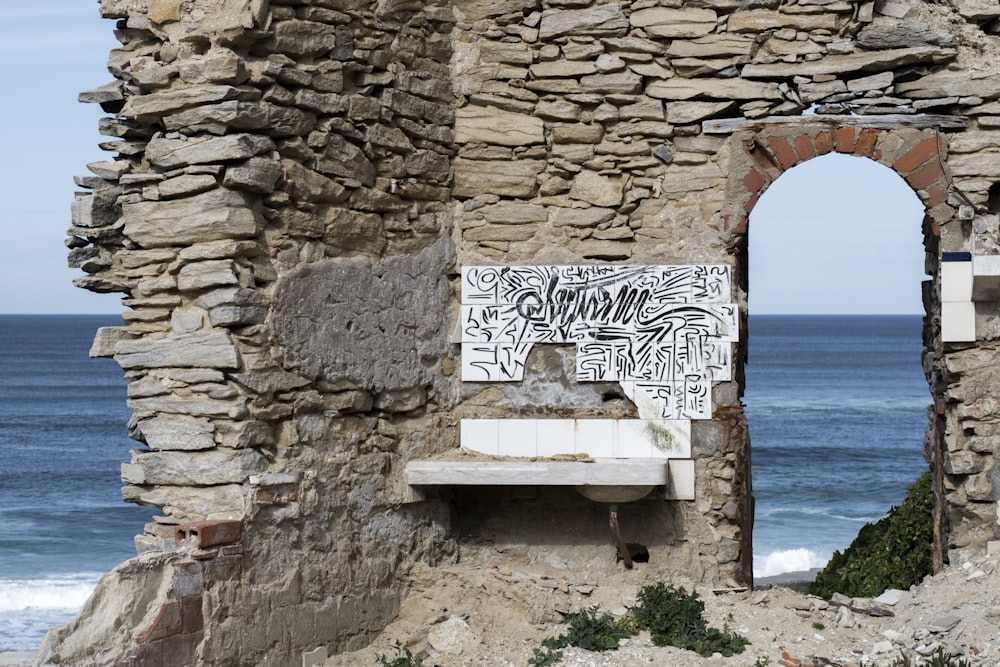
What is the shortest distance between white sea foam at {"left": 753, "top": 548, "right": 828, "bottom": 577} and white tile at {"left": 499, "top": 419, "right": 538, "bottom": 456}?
1123cm

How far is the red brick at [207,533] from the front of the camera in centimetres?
579

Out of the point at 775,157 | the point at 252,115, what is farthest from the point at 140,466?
the point at 775,157

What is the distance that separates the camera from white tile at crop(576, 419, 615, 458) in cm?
750

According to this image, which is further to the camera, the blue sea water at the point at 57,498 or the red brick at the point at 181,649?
the blue sea water at the point at 57,498

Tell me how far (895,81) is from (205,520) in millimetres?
4932

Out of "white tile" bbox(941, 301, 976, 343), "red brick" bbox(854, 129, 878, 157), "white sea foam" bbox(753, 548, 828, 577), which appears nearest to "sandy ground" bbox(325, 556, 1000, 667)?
"white tile" bbox(941, 301, 976, 343)

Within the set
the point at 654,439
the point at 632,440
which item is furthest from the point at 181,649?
the point at 654,439

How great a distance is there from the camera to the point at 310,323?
21.4 feet

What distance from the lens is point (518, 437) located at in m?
7.60

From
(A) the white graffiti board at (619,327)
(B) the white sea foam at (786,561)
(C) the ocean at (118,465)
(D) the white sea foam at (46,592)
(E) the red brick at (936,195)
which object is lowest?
(D) the white sea foam at (46,592)

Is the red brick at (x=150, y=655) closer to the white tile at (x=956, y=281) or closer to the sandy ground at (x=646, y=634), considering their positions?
the sandy ground at (x=646, y=634)

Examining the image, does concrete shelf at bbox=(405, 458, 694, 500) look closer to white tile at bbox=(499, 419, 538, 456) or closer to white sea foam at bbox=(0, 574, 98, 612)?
white tile at bbox=(499, 419, 538, 456)

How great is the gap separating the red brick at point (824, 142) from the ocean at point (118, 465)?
10983 mm

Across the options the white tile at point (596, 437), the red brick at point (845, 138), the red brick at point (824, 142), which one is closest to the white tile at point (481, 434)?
the white tile at point (596, 437)
